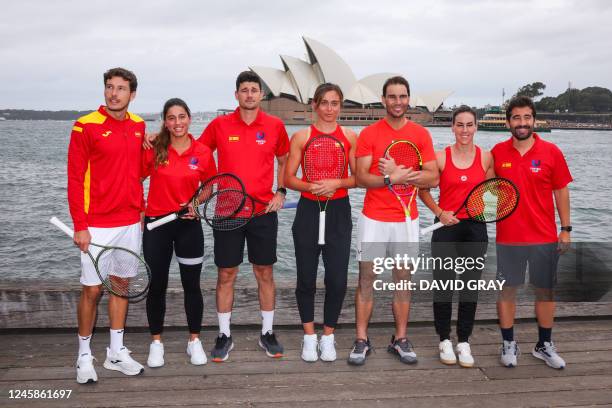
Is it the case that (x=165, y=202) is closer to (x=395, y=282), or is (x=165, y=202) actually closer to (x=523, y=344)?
(x=395, y=282)

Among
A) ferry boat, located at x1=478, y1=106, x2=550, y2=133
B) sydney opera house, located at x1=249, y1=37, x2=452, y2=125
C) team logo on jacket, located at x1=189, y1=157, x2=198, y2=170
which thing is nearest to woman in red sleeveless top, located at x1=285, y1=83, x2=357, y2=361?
team logo on jacket, located at x1=189, y1=157, x2=198, y2=170

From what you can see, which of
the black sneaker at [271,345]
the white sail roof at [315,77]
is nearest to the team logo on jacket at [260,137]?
the black sneaker at [271,345]

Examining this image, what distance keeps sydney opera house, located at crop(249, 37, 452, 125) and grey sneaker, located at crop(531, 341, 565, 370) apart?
211ft

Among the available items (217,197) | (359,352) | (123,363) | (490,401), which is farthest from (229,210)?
(490,401)

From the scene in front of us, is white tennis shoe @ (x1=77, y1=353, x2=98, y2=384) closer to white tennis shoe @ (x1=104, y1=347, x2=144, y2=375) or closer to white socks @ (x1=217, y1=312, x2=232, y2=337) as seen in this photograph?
white tennis shoe @ (x1=104, y1=347, x2=144, y2=375)

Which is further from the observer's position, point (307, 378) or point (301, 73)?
point (301, 73)

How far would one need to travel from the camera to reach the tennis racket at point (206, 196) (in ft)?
12.0

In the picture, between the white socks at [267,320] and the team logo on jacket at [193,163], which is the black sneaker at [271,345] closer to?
the white socks at [267,320]

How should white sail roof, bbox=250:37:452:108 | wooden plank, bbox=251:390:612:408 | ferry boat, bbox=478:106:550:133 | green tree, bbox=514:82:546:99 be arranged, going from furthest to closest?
green tree, bbox=514:82:546:99 < ferry boat, bbox=478:106:550:133 < white sail roof, bbox=250:37:452:108 < wooden plank, bbox=251:390:612:408

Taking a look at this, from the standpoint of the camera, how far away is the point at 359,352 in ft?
12.8

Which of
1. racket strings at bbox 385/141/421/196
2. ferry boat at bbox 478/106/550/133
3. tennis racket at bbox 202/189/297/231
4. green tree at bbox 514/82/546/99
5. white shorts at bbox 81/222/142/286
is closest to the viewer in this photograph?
white shorts at bbox 81/222/142/286

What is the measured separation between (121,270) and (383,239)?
2059 mm

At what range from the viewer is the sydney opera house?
6775 cm

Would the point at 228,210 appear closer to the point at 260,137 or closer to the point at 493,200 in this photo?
the point at 260,137
